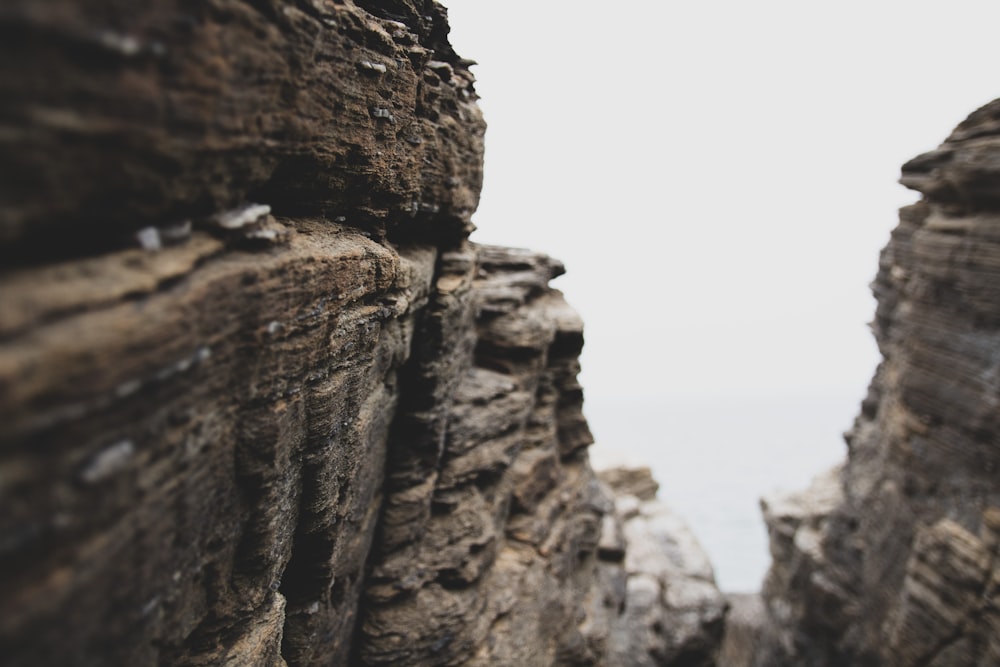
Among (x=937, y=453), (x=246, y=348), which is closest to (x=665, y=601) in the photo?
(x=937, y=453)

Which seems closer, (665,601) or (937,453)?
(937,453)

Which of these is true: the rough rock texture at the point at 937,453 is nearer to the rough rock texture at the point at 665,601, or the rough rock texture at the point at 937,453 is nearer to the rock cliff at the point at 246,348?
the rough rock texture at the point at 665,601

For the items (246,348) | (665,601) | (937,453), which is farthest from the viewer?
(665,601)

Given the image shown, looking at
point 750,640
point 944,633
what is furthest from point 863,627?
point 750,640

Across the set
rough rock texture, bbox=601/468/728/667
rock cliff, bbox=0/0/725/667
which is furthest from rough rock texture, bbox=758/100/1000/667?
rock cliff, bbox=0/0/725/667

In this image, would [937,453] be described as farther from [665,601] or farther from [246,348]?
[246,348]

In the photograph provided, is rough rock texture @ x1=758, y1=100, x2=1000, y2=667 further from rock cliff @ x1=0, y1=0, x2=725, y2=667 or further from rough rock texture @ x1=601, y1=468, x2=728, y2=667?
rock cliff @ x1=0, y1=0, x2=725, y2=667

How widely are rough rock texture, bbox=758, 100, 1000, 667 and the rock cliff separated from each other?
14.6 m

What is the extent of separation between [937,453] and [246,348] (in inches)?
978

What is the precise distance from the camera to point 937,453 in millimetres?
21859

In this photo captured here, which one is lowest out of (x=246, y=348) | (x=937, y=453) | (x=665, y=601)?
(x=665, y=601)

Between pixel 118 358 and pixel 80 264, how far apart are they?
2.84 feet

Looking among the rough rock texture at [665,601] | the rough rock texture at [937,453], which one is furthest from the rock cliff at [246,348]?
the rough rock texture at [937,453]

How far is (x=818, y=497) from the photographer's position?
37062mm
